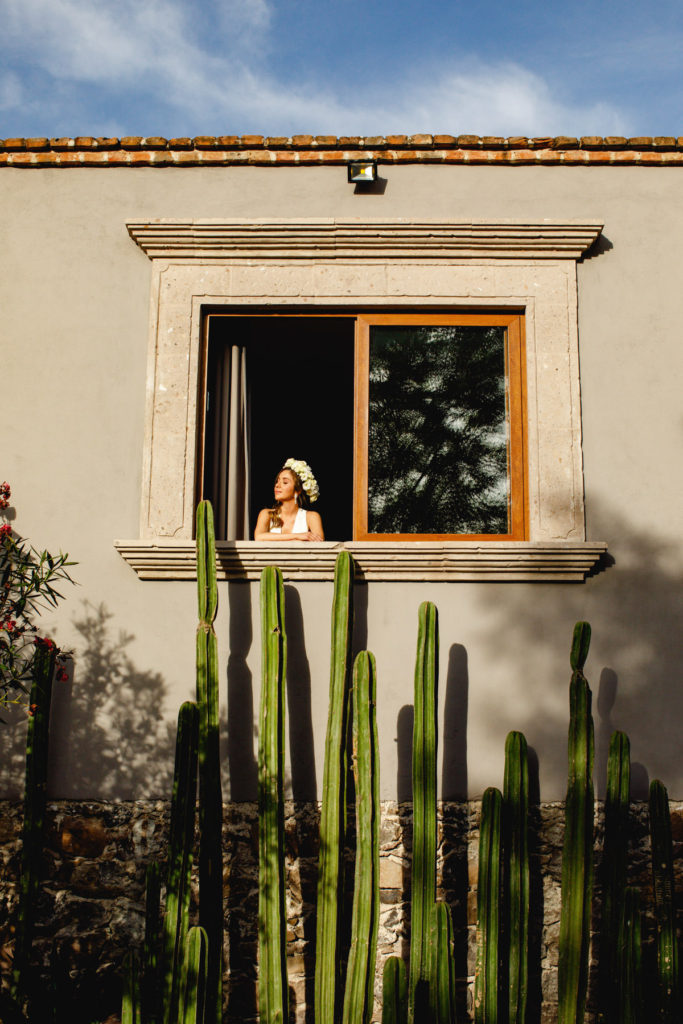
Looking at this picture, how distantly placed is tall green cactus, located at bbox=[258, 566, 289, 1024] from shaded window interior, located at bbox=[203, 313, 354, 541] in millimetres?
1429

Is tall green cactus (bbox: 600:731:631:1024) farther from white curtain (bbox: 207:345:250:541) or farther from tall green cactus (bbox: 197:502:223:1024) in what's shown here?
white curtain (bbox: 207:345:250:541)

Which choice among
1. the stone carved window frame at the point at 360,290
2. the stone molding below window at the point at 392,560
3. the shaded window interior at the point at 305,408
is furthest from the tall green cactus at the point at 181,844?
the shaded window interior at the point at 305,408

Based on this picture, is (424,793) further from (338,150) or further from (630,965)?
(338,150)

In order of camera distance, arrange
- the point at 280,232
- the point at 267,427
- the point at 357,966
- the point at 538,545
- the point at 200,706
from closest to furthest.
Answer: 1. the point at 357,966
2. the point at 200,706
3. the point at 538,545
4. the point at 280,232
5. the point at 267,427

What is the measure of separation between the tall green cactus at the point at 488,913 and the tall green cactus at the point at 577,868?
299 mm

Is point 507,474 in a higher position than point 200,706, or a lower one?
higher

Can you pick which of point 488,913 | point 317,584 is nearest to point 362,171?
point 317,584

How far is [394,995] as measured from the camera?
3.08 metres

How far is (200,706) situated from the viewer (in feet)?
11.9

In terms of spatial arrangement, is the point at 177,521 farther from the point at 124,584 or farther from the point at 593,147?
the point at 593,147

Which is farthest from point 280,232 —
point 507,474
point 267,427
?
point 267,427

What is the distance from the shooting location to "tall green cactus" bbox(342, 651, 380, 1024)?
339 cm

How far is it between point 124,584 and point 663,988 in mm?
3071

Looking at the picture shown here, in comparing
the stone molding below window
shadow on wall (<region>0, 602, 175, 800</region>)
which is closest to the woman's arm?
the stone molding below window
